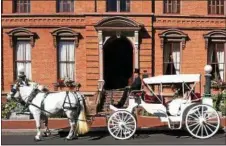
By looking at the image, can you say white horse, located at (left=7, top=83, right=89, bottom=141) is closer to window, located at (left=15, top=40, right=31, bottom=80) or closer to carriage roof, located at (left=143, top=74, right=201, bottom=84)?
carriage roof, located at (left=143, top=74, right=201, bottom=84)

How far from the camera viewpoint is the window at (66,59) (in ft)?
85.4

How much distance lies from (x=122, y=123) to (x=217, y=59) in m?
14.2

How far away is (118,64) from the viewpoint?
26719 millimetres

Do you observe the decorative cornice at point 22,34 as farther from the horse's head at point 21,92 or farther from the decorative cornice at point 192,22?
the horse's head at point 21,92

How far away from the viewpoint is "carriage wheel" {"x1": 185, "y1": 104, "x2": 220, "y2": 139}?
44.7 ft

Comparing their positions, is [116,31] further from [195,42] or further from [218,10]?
[218,10]

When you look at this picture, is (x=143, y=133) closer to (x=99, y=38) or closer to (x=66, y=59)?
(x=99, y=38)

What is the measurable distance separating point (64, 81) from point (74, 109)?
12146mm

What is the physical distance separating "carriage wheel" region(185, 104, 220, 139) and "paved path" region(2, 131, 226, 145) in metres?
0.27

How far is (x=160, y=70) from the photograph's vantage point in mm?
25922

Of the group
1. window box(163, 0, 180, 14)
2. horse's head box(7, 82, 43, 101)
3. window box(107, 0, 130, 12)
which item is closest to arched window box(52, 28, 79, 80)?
window box(107, 0, 130, 12)

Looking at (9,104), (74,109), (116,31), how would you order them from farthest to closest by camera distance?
(116,31) → (9,104) → (74,109)

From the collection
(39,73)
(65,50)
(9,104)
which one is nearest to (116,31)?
(65,50)

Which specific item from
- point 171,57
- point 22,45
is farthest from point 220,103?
point 22,45
